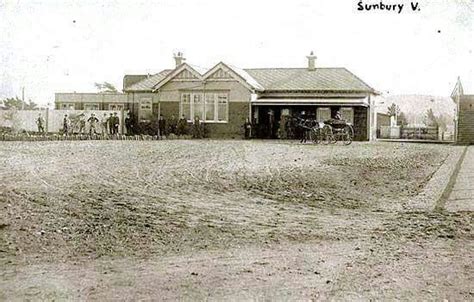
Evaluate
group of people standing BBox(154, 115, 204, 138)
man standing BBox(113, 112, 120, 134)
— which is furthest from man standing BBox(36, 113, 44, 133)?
group of people standing BBox(154, 115, 204, 138)

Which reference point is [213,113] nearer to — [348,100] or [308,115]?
[308,115]

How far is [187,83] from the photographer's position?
32.7 meters

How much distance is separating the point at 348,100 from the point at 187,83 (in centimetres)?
860

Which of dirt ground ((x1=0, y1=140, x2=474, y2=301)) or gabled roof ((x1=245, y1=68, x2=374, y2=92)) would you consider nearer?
dirt ground ((x1=0, y1=140, x2=474, y2=301))

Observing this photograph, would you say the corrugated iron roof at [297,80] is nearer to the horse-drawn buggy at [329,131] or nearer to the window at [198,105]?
the window at [198,105]

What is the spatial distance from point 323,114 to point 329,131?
7084 mm

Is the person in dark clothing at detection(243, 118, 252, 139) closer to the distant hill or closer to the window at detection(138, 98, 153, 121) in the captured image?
the window at detection(138, 98, 153, 121)

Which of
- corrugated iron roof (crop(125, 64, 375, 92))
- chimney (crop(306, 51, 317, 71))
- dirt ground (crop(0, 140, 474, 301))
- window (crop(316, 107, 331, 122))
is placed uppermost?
chimney (crop(306, 51, 317, 71))

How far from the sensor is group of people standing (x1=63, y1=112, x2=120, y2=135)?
32594 millimetres

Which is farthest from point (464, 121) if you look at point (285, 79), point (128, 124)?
point (128, 124)

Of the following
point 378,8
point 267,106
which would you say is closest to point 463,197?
point 378,8

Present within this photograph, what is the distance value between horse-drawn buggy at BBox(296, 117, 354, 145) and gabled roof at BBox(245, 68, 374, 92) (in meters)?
6.33

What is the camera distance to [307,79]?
34.5 metres

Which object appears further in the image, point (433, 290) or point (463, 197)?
point (463, 197)
